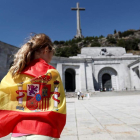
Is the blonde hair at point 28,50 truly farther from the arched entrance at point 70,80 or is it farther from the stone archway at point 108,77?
the stone archway at point 108,77

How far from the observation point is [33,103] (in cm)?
108

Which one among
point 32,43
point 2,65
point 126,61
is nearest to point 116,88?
point 126,61

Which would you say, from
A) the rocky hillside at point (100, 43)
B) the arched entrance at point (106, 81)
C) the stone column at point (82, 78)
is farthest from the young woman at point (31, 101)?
the rocky hillside at point (100, 43)

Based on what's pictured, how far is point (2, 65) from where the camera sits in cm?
1612

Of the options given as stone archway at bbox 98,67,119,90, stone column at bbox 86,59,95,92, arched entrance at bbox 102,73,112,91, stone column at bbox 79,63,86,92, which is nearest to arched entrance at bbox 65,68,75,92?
stone column at bbox 79,63,86,92

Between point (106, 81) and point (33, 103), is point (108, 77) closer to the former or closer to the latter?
point (106, 81)

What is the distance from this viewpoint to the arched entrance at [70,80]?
2852cm

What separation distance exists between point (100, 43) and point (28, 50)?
64874 mm

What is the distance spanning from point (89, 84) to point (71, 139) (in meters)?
22.8

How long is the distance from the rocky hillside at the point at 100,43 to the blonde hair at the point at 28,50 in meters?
39.5

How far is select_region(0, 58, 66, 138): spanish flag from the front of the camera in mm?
994

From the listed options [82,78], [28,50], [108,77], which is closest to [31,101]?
[28,50]

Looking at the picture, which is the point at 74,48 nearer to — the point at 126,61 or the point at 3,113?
the point at 126,61

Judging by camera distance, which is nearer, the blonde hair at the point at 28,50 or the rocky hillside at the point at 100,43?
the blonde hair at the point at 28,50
